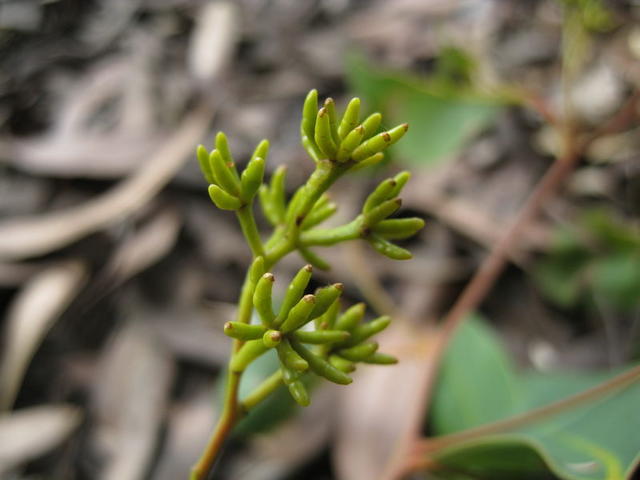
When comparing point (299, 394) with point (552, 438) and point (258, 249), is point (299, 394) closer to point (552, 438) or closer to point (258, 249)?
point (258, 249)

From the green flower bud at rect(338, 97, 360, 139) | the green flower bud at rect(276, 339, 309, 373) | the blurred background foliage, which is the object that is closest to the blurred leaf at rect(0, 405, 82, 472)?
the blurred background foliage

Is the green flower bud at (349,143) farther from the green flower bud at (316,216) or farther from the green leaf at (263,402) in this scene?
the green leaf at (263,402)

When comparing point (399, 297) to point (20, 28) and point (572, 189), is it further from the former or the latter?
point (20, 28)

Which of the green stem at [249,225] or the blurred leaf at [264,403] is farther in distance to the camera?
the blurred leaf at [264,403]

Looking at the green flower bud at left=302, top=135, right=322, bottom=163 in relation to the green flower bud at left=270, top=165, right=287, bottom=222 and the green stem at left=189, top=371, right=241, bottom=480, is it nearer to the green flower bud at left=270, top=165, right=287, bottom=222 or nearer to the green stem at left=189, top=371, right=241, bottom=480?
the green flower bud at left=270, top=165, right=287, bottom=222

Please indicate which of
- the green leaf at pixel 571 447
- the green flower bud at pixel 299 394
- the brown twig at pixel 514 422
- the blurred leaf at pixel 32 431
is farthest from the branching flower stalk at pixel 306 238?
the blurred leaf at pixel 32 431

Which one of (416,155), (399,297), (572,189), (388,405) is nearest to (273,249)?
(388,405)

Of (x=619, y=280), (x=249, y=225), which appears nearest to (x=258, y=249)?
(x=249, y=225)
